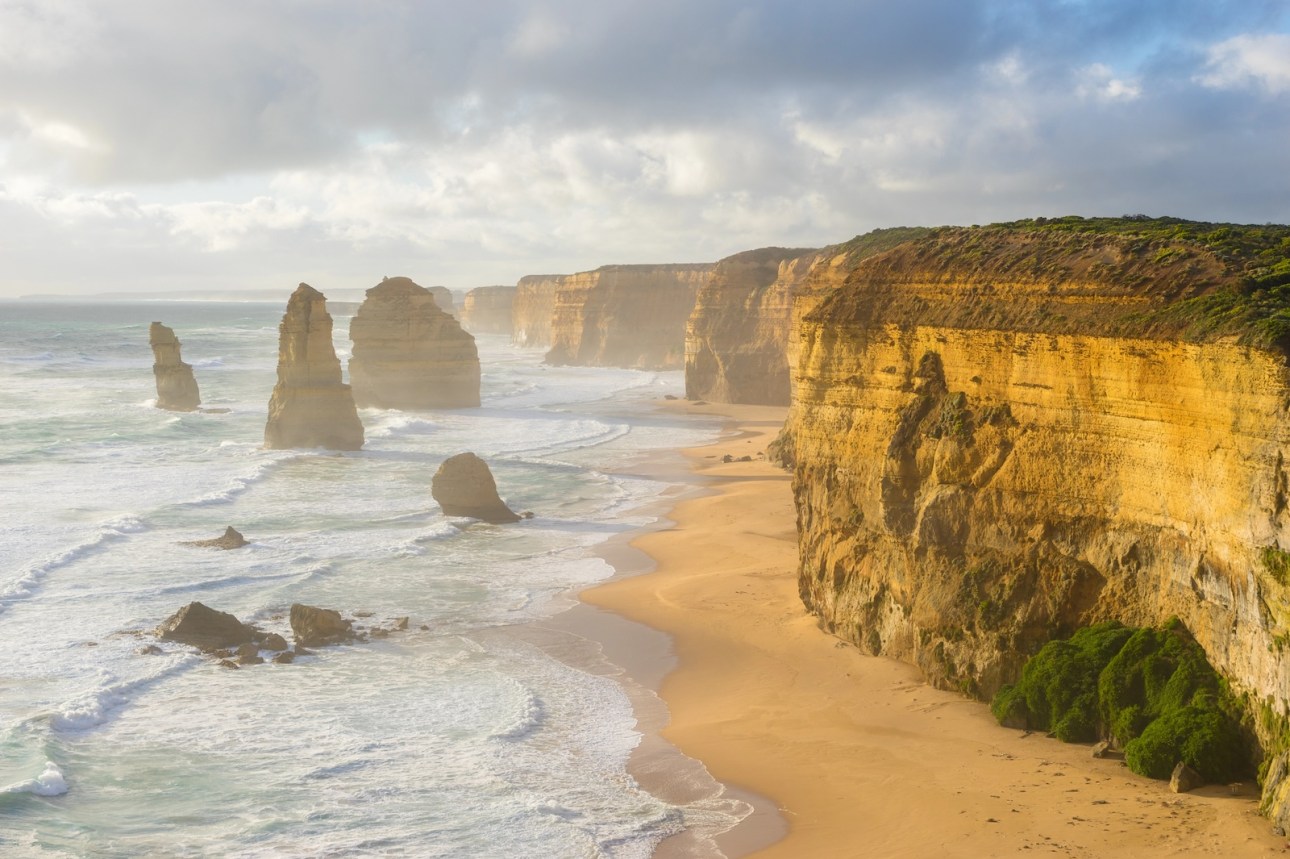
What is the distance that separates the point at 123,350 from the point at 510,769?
404 ft

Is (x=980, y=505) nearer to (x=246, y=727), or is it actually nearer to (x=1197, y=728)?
(x=1197, y=728)

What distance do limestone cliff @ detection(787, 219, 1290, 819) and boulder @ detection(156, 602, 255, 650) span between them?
12.4 meters

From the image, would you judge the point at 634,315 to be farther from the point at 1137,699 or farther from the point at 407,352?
A: the point at 1137,699

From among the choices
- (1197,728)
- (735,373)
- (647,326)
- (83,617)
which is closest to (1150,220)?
(1197,728)

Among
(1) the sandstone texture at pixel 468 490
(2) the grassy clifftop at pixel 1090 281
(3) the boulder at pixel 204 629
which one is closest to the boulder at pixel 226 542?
(1) the sandstone texture at pixel 468 490

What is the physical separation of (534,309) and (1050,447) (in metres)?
149

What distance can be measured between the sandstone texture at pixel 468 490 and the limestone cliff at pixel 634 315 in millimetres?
79340

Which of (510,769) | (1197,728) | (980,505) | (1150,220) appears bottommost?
(510,769)

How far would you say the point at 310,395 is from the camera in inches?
2175

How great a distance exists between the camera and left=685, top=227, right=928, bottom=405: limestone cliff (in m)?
74.6

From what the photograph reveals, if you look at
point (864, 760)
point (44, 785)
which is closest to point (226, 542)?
point (44, 785)

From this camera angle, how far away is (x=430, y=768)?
750 inches

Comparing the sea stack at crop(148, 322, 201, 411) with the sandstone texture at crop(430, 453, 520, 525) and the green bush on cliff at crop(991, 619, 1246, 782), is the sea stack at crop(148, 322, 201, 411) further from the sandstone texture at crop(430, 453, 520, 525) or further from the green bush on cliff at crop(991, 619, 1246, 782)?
the green bush on cliff at crop(991, 619, 1246, 782)

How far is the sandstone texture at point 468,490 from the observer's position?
39406mm
